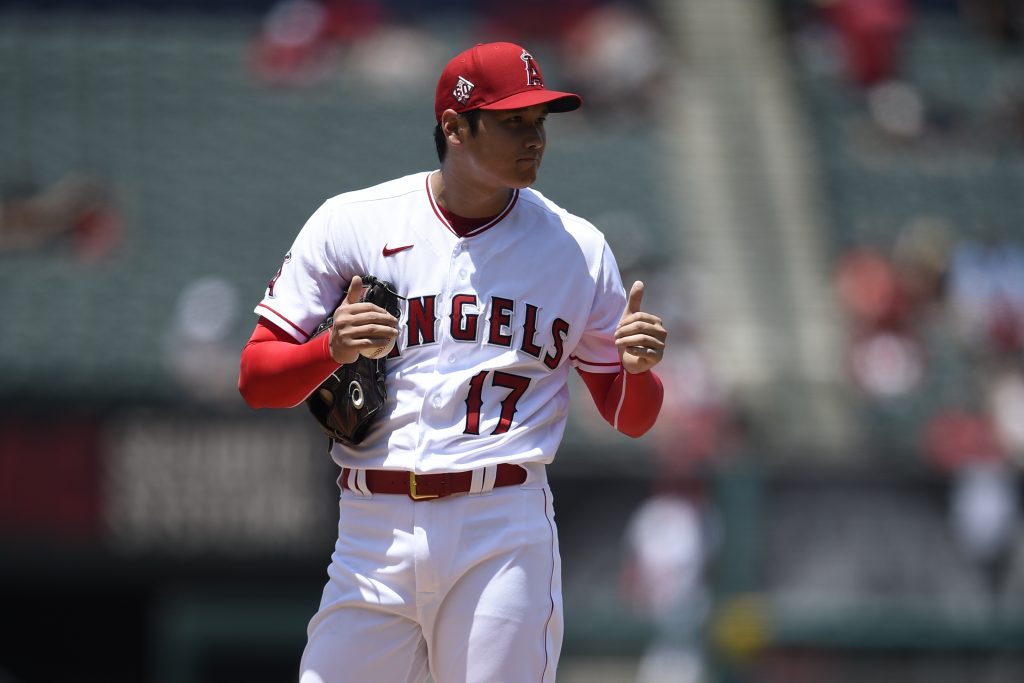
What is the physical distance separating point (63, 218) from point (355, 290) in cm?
777

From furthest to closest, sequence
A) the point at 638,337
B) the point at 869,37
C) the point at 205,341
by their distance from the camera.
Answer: the point at 869,37 → the point at 205,341 → the point at 638,337

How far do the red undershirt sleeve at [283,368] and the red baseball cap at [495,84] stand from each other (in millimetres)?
507

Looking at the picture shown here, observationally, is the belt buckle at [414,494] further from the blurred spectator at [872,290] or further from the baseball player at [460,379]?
the blurred spectator at [872,290]

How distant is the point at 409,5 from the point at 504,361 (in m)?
9.48

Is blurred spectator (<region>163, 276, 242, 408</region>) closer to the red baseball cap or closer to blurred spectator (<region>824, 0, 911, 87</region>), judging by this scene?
blurred spectator (<region>824, 0, 911, 87</region>)

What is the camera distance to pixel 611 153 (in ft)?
35.7

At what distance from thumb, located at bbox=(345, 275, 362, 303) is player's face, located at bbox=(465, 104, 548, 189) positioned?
33cm

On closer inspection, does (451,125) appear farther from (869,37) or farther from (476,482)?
(869,37)

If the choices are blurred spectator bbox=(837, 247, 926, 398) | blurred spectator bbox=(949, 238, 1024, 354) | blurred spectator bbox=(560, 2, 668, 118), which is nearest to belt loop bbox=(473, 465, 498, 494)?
blurred spectator bbox=(837, 247, 926, 398)

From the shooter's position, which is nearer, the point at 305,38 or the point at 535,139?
the point at 535,139

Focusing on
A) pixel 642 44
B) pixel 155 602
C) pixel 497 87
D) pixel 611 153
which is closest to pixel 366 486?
pixel 497 87

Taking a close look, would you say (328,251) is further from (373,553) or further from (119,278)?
(119,278)

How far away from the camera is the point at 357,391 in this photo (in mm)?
2611

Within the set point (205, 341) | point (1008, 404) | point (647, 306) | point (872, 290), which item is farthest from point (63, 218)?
point (1008, 404)
